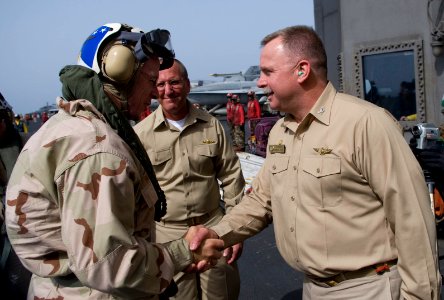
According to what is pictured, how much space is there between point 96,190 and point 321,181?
3.38 feet

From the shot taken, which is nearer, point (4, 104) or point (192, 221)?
point (192, 221)

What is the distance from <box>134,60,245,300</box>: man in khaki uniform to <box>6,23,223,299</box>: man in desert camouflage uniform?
1.25m

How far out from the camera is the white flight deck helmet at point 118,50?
194 cm

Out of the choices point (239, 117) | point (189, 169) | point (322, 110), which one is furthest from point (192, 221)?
Result: point (239, 117)

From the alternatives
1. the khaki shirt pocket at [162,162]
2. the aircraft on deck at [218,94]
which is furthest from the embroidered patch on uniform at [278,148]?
the aircraft on deck at [218,94]

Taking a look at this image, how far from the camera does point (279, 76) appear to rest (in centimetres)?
233

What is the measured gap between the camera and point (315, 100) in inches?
91.0

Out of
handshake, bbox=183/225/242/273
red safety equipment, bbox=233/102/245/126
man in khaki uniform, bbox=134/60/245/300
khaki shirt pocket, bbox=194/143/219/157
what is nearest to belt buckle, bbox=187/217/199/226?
man in khaki uniform, bbox=134/60/245/300

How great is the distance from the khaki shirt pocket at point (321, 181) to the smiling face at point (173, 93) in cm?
162

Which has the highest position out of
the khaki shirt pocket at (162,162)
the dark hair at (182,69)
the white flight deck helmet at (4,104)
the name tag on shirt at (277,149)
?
the dark hair at (182,69)

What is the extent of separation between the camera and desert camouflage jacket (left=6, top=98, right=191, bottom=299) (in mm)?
1557

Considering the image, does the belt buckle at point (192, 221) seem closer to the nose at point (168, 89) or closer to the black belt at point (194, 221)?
the black belt at point (194, 221)

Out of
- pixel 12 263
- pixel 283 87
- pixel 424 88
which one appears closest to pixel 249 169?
pixel 424 88

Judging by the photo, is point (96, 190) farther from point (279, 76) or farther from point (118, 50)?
point (279, 76)
